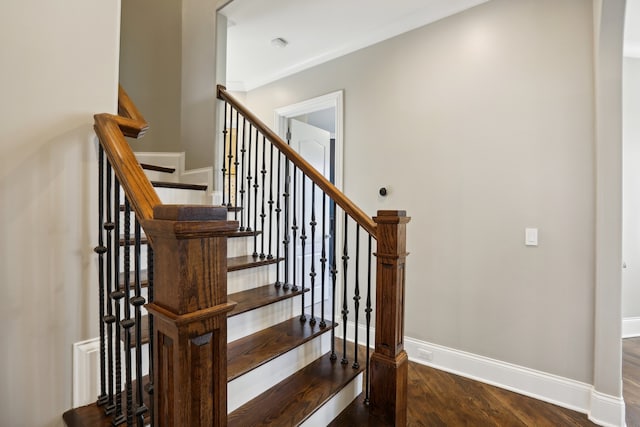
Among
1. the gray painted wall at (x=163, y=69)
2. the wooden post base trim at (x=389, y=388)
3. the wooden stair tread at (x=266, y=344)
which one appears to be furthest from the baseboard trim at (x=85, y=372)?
the gray painted wall at (x=163, y=69)

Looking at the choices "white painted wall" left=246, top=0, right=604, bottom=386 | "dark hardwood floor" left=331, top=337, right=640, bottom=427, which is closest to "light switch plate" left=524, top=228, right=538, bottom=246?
"white painted wall" left=246, top=0, right=604, bottom=386

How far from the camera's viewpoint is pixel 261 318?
171 centimetres

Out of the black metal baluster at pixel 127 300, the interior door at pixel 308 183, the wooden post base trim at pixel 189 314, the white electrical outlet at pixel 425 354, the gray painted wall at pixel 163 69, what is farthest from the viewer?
the interior door at pixel 308 183

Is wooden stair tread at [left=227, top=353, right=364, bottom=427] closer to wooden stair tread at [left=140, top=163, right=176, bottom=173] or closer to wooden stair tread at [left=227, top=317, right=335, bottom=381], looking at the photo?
wooden stair tread at [left=227, top=317, right=335, bottom=381]

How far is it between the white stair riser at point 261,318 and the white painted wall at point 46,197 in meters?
0.62

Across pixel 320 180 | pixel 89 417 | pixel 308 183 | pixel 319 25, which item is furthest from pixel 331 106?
pixel 89 417

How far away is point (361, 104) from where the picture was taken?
109 inches

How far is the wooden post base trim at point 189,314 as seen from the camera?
62 cm

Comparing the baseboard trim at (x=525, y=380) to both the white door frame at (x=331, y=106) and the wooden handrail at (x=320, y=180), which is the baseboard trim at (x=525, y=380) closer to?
the wooden handrail at (x=320, y=180)

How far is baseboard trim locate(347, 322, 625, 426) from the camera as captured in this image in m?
1.74

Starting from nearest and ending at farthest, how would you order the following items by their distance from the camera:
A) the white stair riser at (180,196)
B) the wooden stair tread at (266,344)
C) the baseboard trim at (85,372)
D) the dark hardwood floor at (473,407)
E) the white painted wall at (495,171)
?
the baseboard trim at (85,372) → the wooden stair tread at (266,344) → the dark hardwood floor at (473,407) → the white painted wall at (495,171) → the white stair riser at (180,196)

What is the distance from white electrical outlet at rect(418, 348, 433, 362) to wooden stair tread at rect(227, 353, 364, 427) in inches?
38.2

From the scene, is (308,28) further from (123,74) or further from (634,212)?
(634,212)

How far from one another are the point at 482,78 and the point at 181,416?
2542 mm
